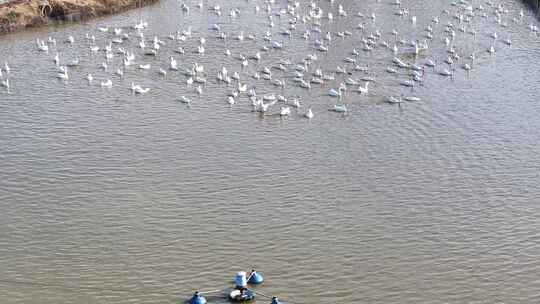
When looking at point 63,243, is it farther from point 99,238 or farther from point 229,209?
point 229,209

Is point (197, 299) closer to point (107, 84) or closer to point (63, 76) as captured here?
point (107, 84)

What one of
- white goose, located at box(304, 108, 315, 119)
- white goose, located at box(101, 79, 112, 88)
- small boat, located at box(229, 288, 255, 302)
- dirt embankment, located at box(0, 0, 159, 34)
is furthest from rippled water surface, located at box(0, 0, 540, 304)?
dirt embankment, located at box(0, 0, 159, 34)

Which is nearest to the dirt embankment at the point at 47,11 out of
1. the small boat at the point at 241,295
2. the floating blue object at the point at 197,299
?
the floating blue object at the point at 197,299

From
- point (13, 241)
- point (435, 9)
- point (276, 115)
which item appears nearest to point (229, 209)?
point (13, 241)

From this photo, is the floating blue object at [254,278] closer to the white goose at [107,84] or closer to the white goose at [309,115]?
the white goose at [309,115]

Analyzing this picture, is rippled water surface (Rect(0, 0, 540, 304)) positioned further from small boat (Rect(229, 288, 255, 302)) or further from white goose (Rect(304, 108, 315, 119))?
small boat (Rect(229, 288, 255, 302))

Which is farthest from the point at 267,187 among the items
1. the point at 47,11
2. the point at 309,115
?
the point at 47,11
